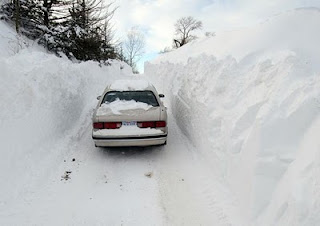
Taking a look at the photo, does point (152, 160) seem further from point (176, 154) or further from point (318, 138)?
point (318, 138)

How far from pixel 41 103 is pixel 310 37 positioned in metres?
6.62

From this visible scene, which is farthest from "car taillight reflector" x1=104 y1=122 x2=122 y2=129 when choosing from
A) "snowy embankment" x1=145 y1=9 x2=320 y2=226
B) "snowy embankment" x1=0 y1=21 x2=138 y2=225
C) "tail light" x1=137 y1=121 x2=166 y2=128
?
"snowy embankment" x1=145 y1=9 x2=320 y2=226

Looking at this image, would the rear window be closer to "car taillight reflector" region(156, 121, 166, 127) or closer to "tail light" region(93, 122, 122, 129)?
"car taillight reflector" region(156, 121, 166, 127)

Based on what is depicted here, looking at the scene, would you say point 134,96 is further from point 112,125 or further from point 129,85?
point 112,125

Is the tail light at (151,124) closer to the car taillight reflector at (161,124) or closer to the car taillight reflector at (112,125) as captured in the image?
the car taillight reflector at (161,124)

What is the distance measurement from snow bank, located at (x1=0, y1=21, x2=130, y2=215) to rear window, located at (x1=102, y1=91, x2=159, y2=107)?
5.01 feet

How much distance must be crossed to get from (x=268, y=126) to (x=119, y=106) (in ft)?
10.9

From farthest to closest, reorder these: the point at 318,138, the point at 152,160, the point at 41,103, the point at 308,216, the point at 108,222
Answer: the point at 41,103 → the point at 152,160 → the point at 108,222 → the point at 318,138 → the point at 308,216

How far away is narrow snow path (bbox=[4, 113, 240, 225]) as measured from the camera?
3.84 meters

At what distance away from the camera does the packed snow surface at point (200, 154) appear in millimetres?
3514

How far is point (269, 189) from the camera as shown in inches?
135

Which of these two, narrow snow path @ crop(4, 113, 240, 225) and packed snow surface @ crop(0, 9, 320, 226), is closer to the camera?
packed snow surface @ crop(0, 9, 320, 226)

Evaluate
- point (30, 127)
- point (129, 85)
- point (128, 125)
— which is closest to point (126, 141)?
point (128, 125)

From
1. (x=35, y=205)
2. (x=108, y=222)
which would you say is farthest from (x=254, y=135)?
(x=35, y=205)
